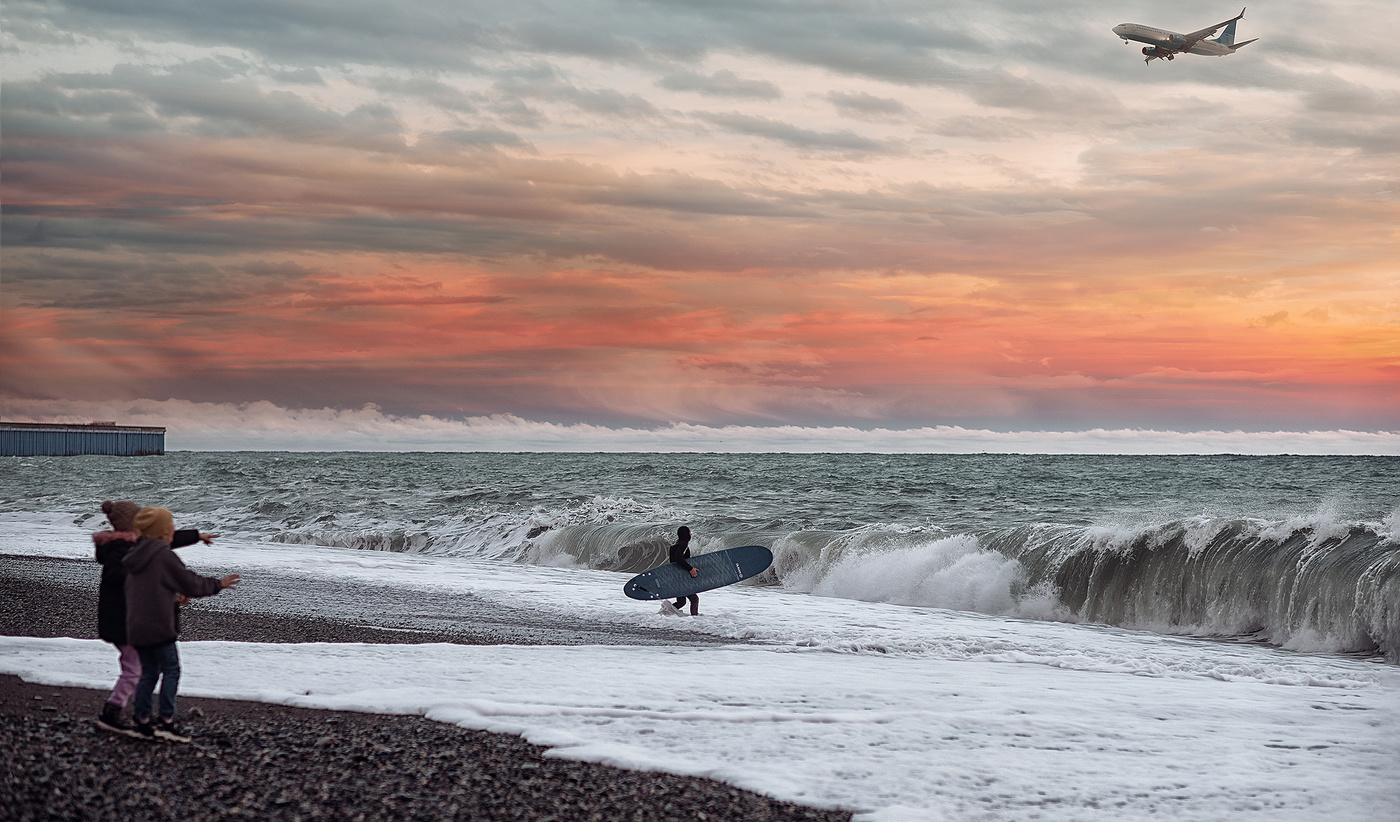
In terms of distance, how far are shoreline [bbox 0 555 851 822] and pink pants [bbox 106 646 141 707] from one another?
9.6 inches

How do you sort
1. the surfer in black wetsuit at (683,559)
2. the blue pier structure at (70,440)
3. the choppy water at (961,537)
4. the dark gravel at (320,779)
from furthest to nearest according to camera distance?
the blue pier structure at (70,440), the choppy water at (961,537), the surfer in black wetsuit at (683,559), the dark gravel at (320,779)

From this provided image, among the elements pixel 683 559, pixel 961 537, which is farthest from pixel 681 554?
pixel 961 537

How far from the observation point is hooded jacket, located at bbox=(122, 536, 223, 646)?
5.97 meters

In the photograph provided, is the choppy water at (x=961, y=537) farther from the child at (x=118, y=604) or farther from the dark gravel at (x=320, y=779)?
the child at (x=118, y=604)

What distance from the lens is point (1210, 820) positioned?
5734 millimetres

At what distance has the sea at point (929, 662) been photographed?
253 inches

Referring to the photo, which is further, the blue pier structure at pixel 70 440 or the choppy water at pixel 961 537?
the blue pier structure at pixel 70 440

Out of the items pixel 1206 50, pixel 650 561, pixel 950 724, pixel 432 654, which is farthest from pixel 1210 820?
pixel 1206 50

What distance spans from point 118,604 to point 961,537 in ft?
51.8

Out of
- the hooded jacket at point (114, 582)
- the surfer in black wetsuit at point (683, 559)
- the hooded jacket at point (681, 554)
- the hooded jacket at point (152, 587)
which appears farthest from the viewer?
the hooded jacket at point (681, 554)

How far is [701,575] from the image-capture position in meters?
15.6

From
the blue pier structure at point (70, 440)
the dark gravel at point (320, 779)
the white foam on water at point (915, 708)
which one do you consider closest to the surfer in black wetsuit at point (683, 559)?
the white foam on water at point (915, 708)

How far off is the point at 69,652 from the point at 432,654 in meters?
3.17

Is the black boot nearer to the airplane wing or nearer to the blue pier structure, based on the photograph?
the airplane wing
